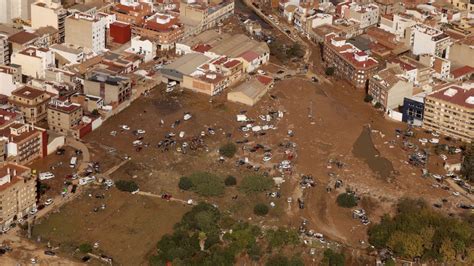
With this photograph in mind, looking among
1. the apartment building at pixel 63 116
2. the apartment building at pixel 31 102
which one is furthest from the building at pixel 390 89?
the apartment building at pixel 31 102

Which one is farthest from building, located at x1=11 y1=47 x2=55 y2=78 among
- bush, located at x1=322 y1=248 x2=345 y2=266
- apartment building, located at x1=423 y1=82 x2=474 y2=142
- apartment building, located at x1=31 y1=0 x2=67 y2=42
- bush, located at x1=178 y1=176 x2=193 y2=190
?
bush, located at x1=322 y1=248 x2=345 y2=266

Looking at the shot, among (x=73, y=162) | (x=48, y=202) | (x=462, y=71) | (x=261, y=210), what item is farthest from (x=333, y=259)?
(x=462, y=71)

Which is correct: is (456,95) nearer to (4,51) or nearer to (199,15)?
(199,15)

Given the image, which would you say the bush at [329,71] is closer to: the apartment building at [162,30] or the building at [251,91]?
the building at [251,91]

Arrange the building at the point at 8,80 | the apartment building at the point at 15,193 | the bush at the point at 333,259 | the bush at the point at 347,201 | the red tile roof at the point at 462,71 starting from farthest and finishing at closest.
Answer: the red tile roof at the point at 462,71 < the building at the point at 8,80 < the bush at the point at 347,201 < the apartment building at the point at 15,193 < the bush at the point at 333,259

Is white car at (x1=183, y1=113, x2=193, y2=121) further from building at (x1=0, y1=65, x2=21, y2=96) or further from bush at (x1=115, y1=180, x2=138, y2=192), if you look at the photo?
building at (x1=0, y1=65, x2=21, y2=96)

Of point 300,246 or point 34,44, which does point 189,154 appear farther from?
point 34,44
